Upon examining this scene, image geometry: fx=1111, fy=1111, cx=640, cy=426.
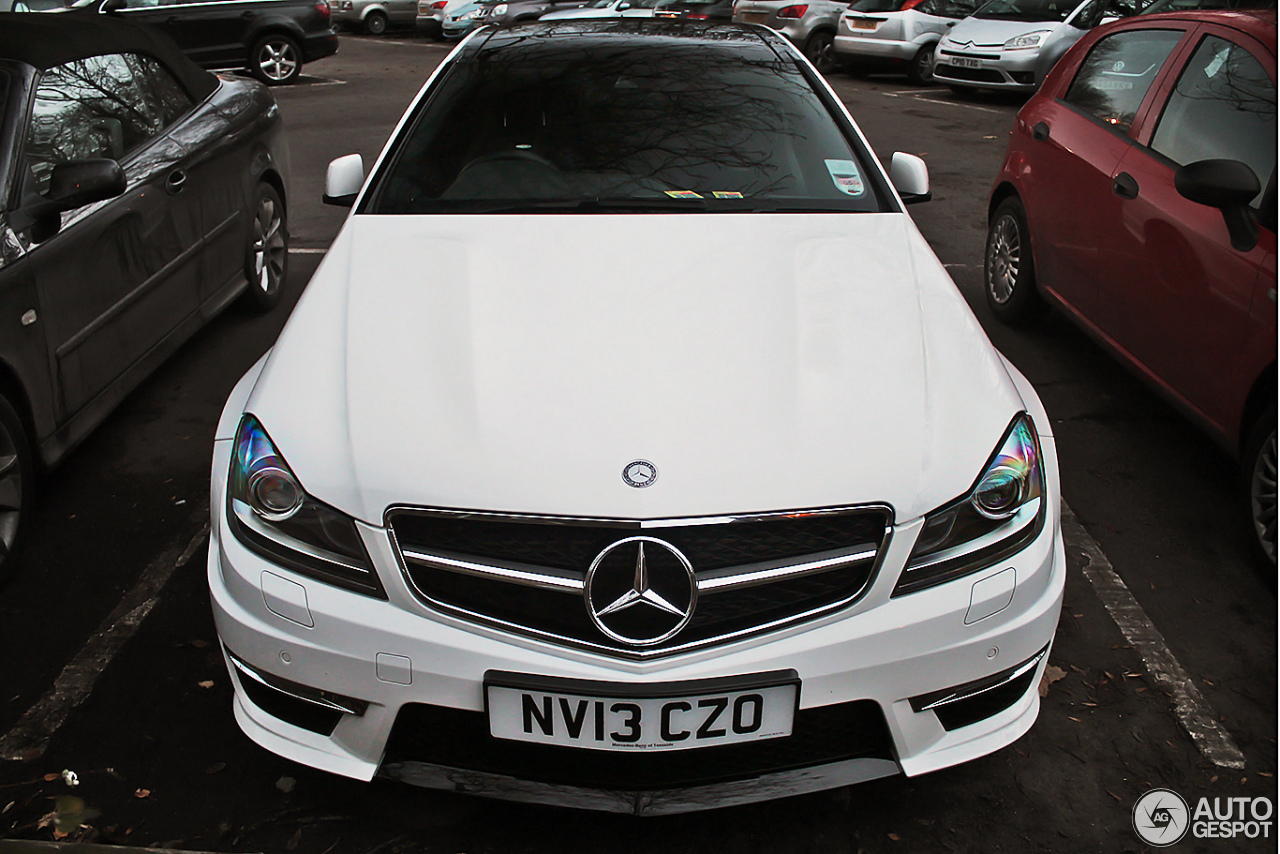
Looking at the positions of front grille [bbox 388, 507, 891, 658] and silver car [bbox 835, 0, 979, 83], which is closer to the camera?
front grille [bbox 388, 507, 891, 658]

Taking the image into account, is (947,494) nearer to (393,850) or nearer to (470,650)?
(470,650)

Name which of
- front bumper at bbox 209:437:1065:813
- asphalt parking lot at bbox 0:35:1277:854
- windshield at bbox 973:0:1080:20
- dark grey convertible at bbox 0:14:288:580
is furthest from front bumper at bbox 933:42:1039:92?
front bumper at bbox 209:437:1065:813

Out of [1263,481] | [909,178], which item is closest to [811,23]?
[909,178]

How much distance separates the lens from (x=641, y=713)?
2.08 m

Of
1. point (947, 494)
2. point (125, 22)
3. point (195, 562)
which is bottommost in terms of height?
point (195, 562)

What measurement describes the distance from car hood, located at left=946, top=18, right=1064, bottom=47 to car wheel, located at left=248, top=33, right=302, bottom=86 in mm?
8801

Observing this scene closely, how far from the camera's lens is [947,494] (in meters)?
2.17

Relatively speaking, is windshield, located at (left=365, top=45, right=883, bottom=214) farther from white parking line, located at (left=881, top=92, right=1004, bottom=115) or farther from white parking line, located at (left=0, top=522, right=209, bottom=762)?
white parking line, located at (left=881, top=92, right=1004, bottom=115)

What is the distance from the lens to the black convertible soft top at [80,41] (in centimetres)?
402

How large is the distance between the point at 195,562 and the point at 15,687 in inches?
27.0

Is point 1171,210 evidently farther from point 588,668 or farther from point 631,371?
point 588,668

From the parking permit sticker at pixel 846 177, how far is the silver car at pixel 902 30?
12670 millimetres

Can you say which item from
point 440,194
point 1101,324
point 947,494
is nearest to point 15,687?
point 440,194

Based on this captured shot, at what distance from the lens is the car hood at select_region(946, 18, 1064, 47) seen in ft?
42.8
